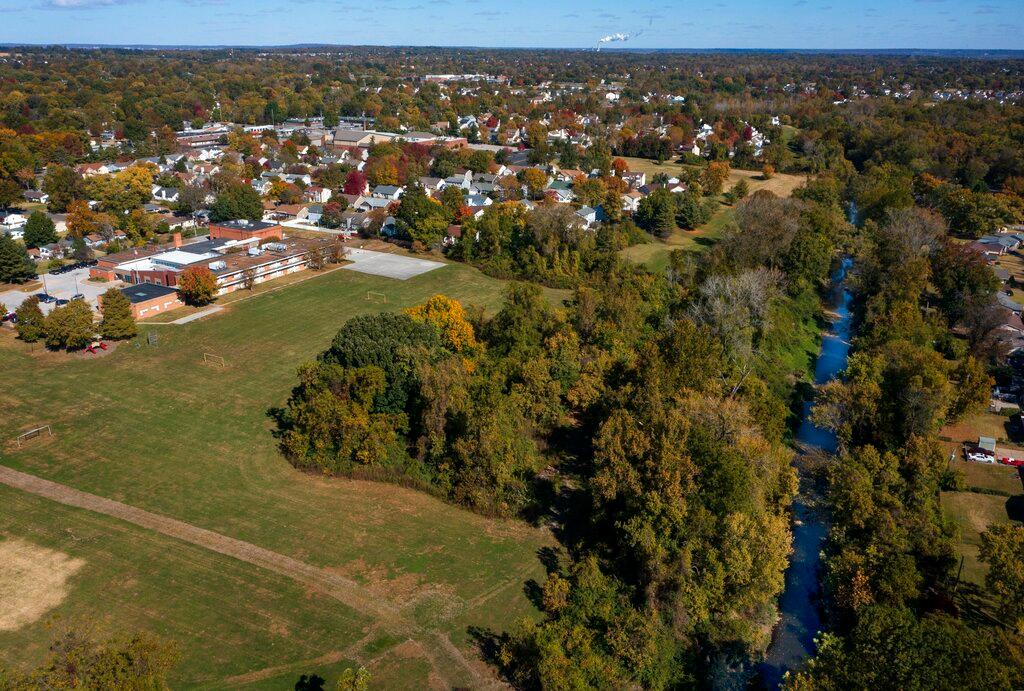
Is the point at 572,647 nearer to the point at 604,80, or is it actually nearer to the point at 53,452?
the point at 53,452

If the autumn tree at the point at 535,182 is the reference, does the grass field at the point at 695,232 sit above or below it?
below

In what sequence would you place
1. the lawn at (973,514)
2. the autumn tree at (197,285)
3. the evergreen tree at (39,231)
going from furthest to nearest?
the evergreen tree at (39,231) → the autumn tree at (197,285) → the lawn at (973,514)

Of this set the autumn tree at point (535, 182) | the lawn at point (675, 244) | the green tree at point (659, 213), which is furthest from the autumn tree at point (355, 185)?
the lawn at point (675, 244)

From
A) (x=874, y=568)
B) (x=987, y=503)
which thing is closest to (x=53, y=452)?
(x=874, y=568)

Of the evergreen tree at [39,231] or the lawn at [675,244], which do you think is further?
the lawn at [675,244]

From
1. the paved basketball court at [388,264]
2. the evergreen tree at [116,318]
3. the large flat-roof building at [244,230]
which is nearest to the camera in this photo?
the evergreen tree at [116,318]

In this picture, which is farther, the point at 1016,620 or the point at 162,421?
the point at 162,421

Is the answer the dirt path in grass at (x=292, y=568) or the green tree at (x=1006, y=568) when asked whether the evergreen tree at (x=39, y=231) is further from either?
the green tree at (x=1006, y=568)
